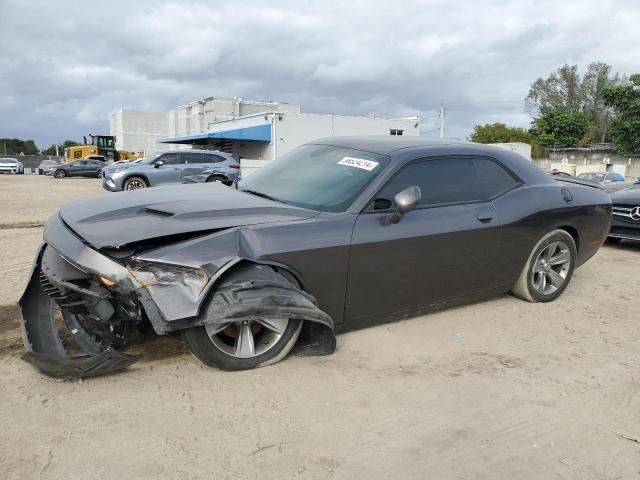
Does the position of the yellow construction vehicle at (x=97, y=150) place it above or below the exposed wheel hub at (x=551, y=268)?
above

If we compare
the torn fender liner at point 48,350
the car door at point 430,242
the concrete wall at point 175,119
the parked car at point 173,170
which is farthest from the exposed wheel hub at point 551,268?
the concrete wall at point 175,119

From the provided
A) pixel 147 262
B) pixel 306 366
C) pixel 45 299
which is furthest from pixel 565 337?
pixel 45 299

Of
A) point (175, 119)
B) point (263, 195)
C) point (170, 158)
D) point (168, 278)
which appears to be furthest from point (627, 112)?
point (175, 119)

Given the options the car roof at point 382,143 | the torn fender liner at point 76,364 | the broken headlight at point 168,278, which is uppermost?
the car roof at point 382,143

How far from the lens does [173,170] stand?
55.2 ft

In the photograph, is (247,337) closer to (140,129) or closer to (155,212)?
(155,212)

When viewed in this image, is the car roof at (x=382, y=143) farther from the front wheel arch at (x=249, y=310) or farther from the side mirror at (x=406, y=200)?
the front wheel arch at (x=249, y=310)

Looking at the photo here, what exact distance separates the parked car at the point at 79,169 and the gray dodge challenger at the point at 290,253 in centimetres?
3338

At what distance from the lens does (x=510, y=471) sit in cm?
231

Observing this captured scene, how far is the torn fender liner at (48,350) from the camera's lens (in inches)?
112

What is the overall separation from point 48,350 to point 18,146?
103 meters

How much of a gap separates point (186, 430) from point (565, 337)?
2.97 m

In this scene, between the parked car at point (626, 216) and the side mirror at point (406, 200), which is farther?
the parked car at point (626, 216)

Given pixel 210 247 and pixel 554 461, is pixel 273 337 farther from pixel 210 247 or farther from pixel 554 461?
pixel 554 461
